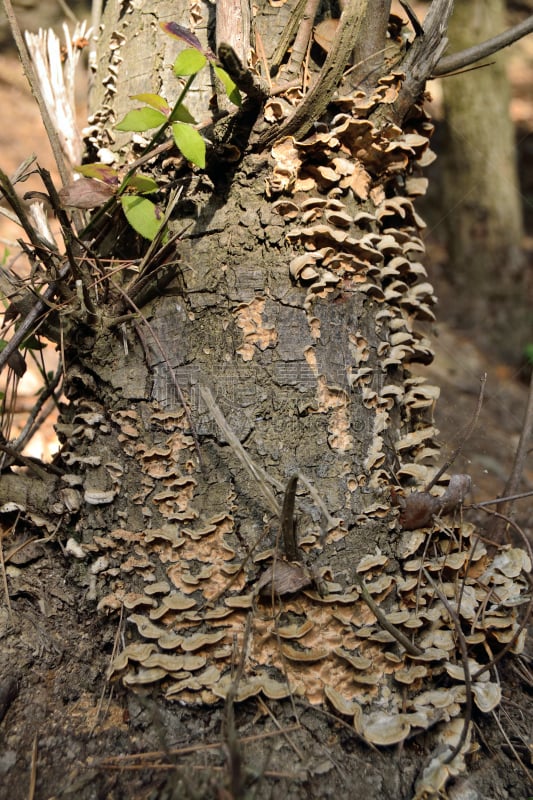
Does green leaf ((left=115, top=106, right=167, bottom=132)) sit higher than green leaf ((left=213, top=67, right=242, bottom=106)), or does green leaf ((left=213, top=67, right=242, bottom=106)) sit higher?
green leaf ((left=213, top=67, right=242, bottom=106))

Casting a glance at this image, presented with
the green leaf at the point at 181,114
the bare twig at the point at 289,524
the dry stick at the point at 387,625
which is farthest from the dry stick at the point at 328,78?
the dry stick at the point at 387,625

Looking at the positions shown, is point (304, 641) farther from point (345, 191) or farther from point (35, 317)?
point (345, 191)

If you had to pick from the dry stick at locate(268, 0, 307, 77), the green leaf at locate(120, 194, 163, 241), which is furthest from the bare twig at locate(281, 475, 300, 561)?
the dry stick at locate(268, 0, 307, 77)

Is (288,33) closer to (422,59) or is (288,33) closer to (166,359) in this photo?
(422,59)

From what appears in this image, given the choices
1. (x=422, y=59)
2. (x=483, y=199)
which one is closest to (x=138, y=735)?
(x=422, y=59)

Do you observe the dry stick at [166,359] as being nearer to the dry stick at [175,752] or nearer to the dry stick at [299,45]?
the dry stick at [175,752]

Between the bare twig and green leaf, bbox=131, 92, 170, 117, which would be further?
green leaf, bbox=131, 92, 170, 117

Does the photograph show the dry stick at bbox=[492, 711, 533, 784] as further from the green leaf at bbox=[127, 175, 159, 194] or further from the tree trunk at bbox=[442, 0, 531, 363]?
the tree trunk at bbox=[442, 0, 531, 363]
